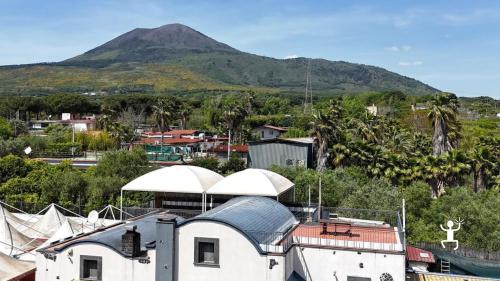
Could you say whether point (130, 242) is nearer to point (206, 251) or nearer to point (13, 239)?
point (206, 251)

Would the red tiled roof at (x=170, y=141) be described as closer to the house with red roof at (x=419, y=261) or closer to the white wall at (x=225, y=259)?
the house with red roof at (x=419, y=261)

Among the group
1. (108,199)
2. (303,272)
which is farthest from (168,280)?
(108,199)

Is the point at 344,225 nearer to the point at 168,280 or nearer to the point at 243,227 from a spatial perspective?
the point at 243,227

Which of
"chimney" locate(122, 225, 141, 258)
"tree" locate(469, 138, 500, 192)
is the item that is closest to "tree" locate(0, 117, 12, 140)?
"tree" locate(469, 138, 500, 192)

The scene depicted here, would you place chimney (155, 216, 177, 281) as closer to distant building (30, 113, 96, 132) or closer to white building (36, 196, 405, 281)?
white building (36, 196, 405, 281)

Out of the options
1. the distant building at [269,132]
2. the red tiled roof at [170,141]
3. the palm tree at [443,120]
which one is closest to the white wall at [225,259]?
the palm tree at [443,120]

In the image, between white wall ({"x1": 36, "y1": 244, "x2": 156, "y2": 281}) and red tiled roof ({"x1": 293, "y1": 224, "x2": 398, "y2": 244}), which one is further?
red tiled roof ({"x1": 293, "y1": 224, "x2": 398, "y2": 244})
